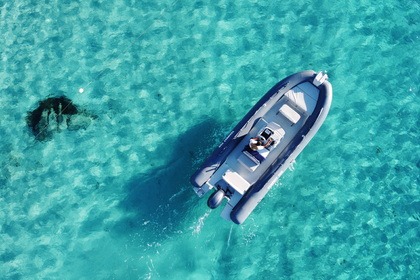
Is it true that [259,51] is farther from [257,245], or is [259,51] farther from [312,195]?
[257,245]

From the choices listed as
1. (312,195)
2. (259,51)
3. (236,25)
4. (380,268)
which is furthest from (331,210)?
(236,25)

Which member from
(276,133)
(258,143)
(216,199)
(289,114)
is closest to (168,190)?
(216,199)

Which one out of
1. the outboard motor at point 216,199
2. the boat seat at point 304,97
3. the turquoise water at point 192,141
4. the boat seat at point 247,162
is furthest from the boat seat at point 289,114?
the outboard motor at point 216,199

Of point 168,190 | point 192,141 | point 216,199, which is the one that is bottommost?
point 216,199

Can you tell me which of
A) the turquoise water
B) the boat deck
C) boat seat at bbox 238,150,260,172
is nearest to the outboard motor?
the boat deck

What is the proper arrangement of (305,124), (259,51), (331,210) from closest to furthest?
(305,124) → (331,210) → (259,51)

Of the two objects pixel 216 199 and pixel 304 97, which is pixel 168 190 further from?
pixel 304 97
